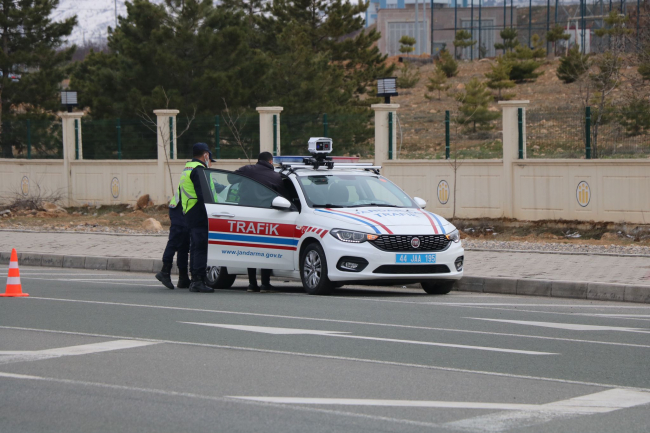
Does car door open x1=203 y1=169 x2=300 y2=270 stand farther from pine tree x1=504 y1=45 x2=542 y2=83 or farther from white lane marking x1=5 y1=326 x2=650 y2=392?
pine tree x1=504 y1=45 x2=542 y2=83

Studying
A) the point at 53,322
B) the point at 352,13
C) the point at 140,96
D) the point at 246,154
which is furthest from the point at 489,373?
the point at 352,13

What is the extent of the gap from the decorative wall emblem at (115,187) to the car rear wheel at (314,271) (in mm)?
17801

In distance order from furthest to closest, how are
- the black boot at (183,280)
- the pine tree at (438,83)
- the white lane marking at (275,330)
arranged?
the pine tree at (438,83) → the black boot at (183,280) → the white lane marking at (275,330)

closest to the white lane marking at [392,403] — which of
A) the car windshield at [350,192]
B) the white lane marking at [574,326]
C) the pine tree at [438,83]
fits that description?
the white lane marking at [574,326]

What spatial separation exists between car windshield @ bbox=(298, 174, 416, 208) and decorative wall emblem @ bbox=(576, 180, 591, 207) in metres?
8.78

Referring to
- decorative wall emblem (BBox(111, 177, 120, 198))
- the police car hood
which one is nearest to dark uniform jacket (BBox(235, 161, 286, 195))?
the police car hood

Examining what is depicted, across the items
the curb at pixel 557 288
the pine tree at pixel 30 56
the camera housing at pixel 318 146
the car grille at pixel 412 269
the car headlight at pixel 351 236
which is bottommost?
the curb at pixel 557 288

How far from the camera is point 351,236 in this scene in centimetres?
1248

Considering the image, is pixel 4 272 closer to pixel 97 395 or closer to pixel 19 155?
pixel 97 395

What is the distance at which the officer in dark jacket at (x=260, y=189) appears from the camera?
13625mm

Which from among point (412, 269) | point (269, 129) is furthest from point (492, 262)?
point (269, 129)

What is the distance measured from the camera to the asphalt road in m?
5.95

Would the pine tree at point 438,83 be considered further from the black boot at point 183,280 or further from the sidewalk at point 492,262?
the black boot at point 183,280

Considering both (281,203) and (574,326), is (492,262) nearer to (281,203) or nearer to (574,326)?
(281,203)
